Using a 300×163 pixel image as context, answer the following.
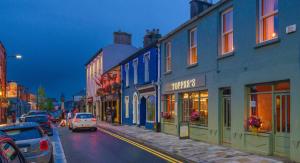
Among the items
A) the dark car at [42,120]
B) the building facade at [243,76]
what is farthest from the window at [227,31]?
the dark car at [42,120]

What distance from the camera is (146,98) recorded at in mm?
28781

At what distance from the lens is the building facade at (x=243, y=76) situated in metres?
12.1

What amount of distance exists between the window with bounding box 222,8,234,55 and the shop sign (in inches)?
92.1

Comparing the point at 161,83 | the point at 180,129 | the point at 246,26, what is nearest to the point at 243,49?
the point at 246,26

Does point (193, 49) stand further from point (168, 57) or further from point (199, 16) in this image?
point (168, 57)

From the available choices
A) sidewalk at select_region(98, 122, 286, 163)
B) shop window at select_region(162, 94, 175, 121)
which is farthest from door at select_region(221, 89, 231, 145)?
shop window at select_region(162, 94, 175, 121)

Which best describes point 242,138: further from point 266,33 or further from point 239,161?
point 266,33

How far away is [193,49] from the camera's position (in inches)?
795

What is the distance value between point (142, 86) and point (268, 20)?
16.6m

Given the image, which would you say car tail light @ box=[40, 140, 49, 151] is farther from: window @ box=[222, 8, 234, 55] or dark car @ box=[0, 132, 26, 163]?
window @ box=[222, 8, 234, 55]

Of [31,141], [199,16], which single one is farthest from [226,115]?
[31,141]

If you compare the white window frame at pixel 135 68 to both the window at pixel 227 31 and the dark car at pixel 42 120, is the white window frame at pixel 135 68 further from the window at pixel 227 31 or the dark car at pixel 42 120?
the window at pixel 227 31

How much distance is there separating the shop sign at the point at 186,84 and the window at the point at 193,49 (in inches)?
42.3

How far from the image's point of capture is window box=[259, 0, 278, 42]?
510 inches
